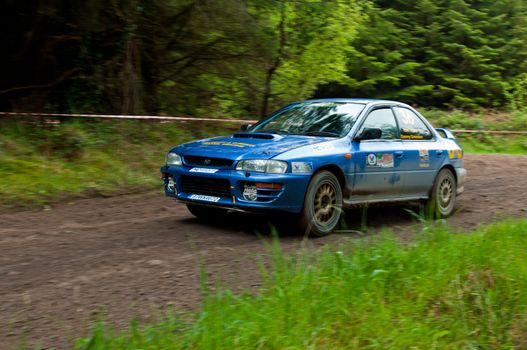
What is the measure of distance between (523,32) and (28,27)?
3057cm

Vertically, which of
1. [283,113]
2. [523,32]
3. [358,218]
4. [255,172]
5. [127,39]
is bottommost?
[358,218]

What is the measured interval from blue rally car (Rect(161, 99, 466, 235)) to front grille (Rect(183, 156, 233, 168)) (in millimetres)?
11

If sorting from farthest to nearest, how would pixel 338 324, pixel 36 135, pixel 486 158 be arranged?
1. pixel 486 158
2. pixel 36 135
3. pixel 338 324

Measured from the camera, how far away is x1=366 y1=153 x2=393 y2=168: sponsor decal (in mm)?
8133

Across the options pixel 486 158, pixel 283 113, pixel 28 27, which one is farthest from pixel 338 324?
pixel 486 158

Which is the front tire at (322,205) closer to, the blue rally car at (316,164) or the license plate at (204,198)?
the blue rally car at (316,164)

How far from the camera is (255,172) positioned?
718 centimetres

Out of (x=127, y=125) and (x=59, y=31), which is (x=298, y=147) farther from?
(x=59, y=31)

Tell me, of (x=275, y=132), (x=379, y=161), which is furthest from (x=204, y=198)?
(x=379, y=161)

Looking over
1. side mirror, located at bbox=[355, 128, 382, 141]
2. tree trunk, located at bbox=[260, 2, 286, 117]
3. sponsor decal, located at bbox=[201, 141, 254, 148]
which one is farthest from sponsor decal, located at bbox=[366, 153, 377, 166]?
tree trunk, located at bbox=[260, 2, 286, 117]

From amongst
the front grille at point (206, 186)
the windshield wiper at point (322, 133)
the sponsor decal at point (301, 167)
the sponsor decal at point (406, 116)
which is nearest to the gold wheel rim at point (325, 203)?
the sponsor decal at point (301, 167)

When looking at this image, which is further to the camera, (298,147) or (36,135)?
(36,135)

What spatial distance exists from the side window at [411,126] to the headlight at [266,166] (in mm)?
2445

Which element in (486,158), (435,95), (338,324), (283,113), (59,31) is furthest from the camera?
(435,95)
